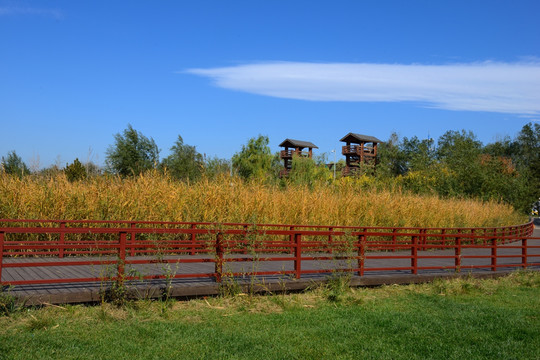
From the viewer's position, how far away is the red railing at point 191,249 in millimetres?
9555

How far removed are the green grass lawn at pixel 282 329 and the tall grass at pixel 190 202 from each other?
4.39 m

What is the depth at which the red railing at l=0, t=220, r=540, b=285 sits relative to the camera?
31.3ft

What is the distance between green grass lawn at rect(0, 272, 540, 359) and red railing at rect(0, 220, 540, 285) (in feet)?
2.56

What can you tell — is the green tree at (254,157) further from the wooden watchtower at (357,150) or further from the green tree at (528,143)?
the green tree at (528,143)

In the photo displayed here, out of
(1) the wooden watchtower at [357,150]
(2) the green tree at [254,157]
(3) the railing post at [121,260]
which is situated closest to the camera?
(3) the railing post at [121,260]

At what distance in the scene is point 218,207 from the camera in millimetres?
17125

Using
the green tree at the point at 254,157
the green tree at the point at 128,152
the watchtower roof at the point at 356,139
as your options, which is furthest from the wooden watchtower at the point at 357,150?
the green tree at the point at 128,152

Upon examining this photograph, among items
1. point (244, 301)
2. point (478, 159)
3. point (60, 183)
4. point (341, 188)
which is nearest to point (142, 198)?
point (60, 183)

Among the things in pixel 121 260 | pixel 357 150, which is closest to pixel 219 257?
pixel 121 260

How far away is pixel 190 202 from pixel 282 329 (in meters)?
9.24

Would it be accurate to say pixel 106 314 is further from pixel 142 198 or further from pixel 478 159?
pixel 478 159

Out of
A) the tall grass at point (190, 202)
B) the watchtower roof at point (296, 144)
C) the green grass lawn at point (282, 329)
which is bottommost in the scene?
the green grass lawn at point (282, 329)

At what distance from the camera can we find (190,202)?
1688 centimetres

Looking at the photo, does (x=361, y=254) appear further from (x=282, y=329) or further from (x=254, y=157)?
(x=254, y=157)
